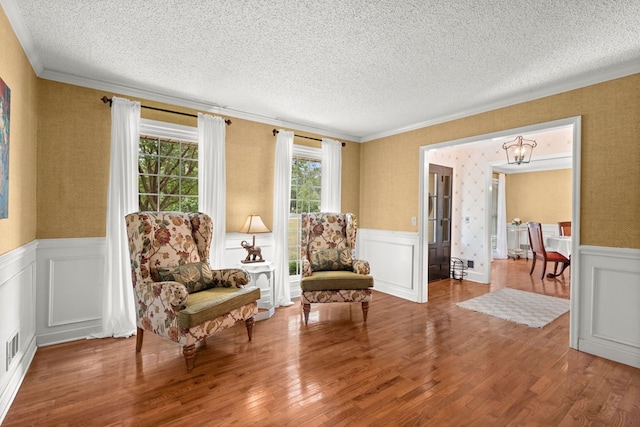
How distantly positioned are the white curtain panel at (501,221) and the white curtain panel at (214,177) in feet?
26.8

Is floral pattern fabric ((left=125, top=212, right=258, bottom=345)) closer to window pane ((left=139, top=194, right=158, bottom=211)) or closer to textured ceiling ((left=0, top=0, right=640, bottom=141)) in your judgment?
window pane ((left=139, top=194, right=158, bottom=211))

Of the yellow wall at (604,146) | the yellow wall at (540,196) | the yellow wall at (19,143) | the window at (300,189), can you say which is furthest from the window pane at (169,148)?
the yellow wall at (540,196)

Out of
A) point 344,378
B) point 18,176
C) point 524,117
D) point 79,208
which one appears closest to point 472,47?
point 524,117

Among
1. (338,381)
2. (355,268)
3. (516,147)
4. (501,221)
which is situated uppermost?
(516,147)

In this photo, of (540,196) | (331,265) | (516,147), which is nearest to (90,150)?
(331,265)

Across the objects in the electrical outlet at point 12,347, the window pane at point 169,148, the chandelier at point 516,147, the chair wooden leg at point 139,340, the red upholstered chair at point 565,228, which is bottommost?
the chair wooden leg at point 139,340

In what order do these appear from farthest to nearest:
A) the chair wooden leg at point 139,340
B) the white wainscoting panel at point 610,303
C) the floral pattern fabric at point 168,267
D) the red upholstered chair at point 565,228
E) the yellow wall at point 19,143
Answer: the red upholstered chair at point 565,228, the chair wooden leg at point 139,340, the white wainscoting panel at point 610,303, the floral pattern fabric at point 168,267, the yellow wall at point 19,143

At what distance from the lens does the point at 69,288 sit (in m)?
3.12

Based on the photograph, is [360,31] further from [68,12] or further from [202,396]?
[202,396]

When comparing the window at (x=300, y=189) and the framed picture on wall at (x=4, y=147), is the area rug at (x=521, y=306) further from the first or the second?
the framed picture on wall at (x=4, y=147)

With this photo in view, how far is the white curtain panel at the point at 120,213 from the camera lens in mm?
3223

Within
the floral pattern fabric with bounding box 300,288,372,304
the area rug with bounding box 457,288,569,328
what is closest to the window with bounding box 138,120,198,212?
the floral pattern fabric with bounding box 300,288,372,304

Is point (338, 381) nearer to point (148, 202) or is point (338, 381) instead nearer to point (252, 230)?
point (252, 230)

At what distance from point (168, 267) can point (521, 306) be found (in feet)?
14.8
